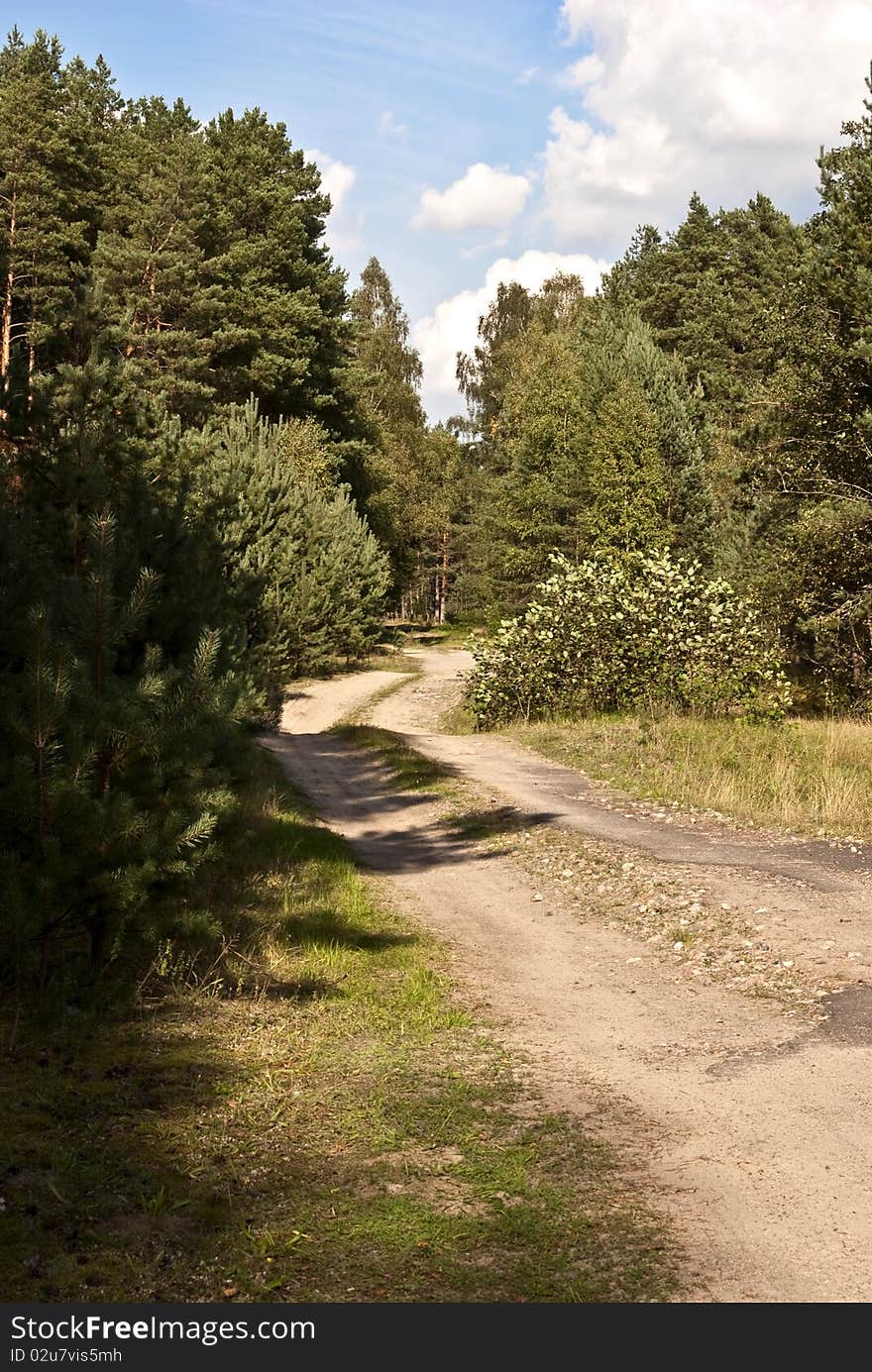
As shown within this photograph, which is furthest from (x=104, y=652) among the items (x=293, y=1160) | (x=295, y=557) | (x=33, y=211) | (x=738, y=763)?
(x=33, y=211)

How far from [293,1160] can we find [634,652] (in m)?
17.7

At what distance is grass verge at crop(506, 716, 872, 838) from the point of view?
14.1 m

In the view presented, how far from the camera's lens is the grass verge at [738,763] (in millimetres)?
14094

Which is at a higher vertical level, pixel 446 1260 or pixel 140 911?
pixel 140 911

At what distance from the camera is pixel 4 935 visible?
234 inches

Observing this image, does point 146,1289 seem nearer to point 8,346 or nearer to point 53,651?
point 53,651

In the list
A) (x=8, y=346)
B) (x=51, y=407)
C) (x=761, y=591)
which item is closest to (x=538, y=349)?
(x=8, y=346)

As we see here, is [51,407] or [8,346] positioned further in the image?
[8,346]

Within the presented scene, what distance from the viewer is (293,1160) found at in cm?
529

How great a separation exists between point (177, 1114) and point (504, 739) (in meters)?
17.0

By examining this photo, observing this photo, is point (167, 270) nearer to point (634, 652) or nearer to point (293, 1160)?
point (634, 652)

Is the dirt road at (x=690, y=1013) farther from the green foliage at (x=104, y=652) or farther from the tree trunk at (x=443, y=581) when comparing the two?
the tree trunk at (x=443, y=581)

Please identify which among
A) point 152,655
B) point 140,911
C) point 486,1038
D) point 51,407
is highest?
point 51,407

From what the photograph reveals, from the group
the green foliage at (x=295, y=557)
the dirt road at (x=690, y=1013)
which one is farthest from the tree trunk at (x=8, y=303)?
the dirt road at (x=690, y=1013)
